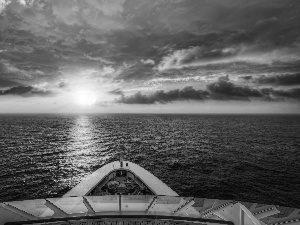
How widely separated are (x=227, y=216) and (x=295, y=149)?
237ft

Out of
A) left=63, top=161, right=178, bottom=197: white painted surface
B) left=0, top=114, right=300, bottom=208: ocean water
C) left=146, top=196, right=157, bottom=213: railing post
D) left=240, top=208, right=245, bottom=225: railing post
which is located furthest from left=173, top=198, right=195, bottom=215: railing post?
left=0, top=114, right=300, bottom=208: ocean water

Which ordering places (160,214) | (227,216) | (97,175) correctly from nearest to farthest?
(227,216) < (160,214) < (97,175)

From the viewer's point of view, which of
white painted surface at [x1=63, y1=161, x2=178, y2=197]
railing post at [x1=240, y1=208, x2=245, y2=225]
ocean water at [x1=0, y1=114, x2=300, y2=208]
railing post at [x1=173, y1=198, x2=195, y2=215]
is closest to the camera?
railing post at [x1=240, y1=208, x2=245, y2=225]

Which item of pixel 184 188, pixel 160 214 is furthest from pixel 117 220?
pixel 184 188

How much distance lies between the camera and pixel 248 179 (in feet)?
128

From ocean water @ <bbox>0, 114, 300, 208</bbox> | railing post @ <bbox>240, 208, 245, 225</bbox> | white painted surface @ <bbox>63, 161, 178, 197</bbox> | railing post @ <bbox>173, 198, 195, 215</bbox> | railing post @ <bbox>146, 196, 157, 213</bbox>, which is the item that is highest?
railing post @ <bbox>240, 208, 245, 225</bbox>

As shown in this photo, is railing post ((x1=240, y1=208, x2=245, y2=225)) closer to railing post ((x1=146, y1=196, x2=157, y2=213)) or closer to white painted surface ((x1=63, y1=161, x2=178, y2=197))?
railing post ((x1=146, y1=196, x2=157, y2=213))

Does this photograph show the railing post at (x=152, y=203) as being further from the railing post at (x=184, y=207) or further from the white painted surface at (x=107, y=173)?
the white painted surface at (x=107, y=173)

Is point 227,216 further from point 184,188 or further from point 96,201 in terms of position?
point 184,188

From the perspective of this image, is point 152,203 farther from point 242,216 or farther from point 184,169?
point 184,169

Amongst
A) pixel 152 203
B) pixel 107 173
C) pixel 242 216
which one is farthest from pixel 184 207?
pixel 107 173

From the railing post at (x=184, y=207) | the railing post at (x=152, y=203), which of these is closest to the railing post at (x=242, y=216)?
the railing post at (x=184, y=207)

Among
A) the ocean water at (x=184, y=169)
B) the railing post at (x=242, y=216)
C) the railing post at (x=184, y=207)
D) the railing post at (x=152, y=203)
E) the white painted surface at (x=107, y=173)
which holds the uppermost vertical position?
the railing post at (x=242, y=216)

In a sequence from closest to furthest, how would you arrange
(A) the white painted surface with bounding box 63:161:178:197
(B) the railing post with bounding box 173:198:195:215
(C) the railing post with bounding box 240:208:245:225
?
1. (C) the railing post with bounding box 240:208:245:225
2. (B) the railing post with bounding box 173:198:195:215
3. (A) the white painted surface with bounding box 63:161:178:197
